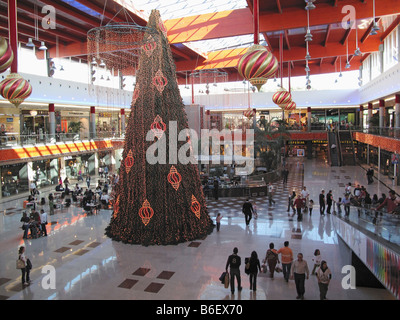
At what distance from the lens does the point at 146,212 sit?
378 inches

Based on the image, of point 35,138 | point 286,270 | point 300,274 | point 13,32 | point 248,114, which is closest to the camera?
point 300,274

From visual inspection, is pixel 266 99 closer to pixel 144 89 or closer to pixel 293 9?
pixel 293 9

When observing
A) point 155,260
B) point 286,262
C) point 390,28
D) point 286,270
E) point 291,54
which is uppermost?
point 390,28

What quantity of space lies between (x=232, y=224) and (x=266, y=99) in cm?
3022

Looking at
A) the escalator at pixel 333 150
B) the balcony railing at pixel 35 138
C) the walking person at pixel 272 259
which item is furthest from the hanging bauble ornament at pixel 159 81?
the escalator at pixel 333 150

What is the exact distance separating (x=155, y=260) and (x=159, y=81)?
16.5 ft

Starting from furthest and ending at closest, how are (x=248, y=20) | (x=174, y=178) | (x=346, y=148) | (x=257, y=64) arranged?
(x=346, y=148), (x=248, y=20), (x=174, y=178), (x=257, y=64)

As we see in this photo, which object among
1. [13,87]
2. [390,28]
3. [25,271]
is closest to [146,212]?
[25,271]

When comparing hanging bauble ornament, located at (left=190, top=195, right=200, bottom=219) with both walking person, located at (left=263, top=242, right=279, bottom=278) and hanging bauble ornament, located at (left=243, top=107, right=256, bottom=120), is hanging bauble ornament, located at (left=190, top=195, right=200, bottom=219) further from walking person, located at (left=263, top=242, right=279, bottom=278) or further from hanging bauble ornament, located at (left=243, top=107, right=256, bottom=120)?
hanging bauble ornament, located at (left=243, top=107, right=256, bottom=120)

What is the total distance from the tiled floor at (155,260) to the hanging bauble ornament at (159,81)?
467 centimetres

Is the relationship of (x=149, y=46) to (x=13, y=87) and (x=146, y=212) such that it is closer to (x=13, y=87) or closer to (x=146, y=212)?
(x=13, y=87)

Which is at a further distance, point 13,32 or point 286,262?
point 13,32

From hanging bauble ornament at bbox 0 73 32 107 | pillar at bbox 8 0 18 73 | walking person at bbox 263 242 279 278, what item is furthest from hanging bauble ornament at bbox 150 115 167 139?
walking person at bbox 263 242 279 278

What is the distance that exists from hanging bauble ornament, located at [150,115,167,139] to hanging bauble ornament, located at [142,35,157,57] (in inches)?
75.0
